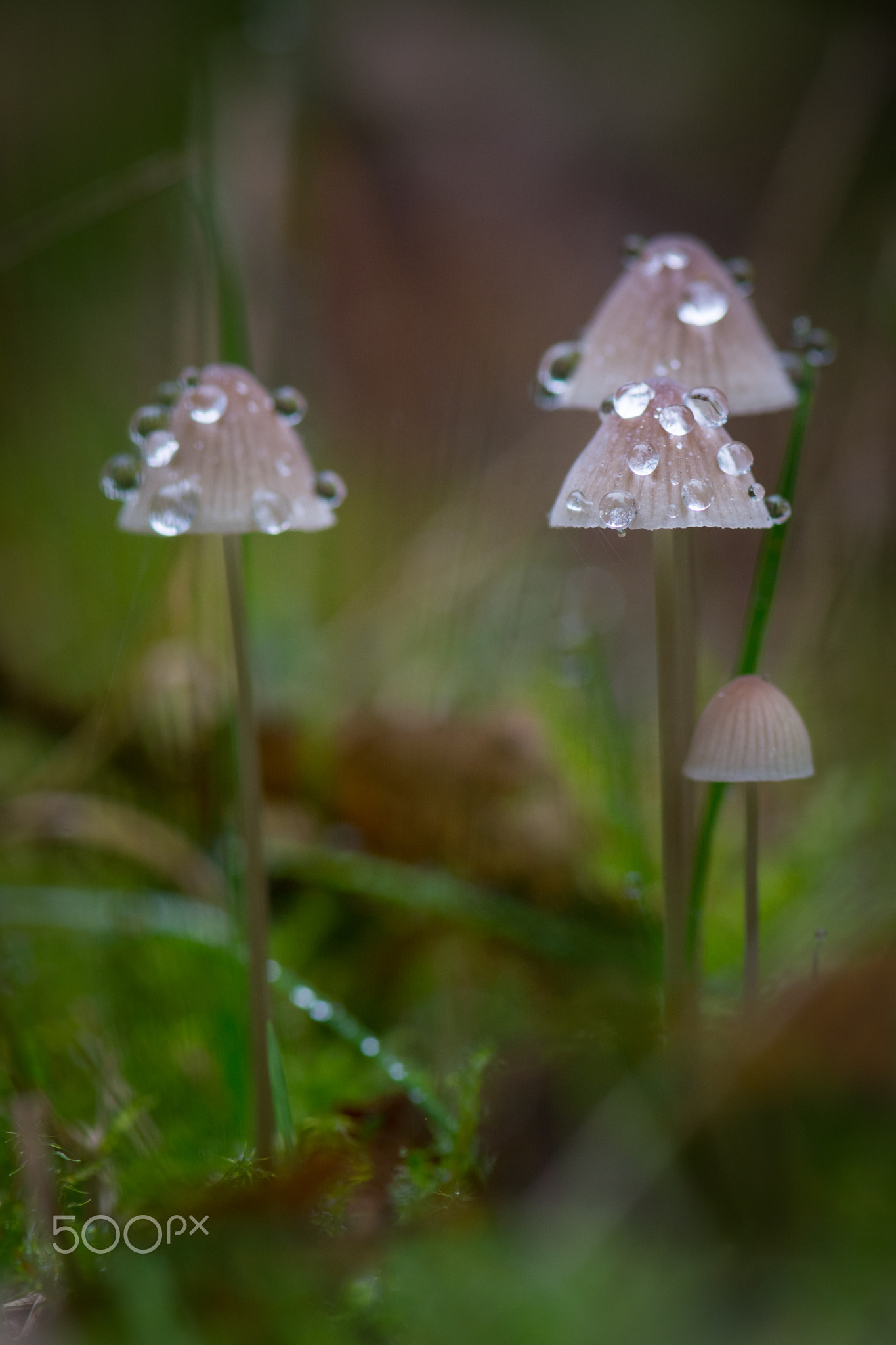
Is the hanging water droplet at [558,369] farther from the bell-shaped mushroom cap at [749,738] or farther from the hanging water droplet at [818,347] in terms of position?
the bell-shaped mushroom cap at [749,738]

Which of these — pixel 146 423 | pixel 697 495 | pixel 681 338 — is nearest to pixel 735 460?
pixel 697 495

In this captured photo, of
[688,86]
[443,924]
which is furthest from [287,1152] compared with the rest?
[688,86]

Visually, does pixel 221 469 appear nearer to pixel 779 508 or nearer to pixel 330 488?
pixel 330 488

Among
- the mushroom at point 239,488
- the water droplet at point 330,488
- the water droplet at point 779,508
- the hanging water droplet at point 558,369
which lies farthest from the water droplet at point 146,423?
the water droplet at point 779,508

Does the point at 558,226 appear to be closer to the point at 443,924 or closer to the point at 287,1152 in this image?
the point at 443,924

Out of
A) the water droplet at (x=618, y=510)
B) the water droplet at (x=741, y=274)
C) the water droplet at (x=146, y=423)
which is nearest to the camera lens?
the water droplet at (x=618, y=510)

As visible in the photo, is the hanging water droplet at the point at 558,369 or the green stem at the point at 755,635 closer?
the green stem at the point at 755,635
